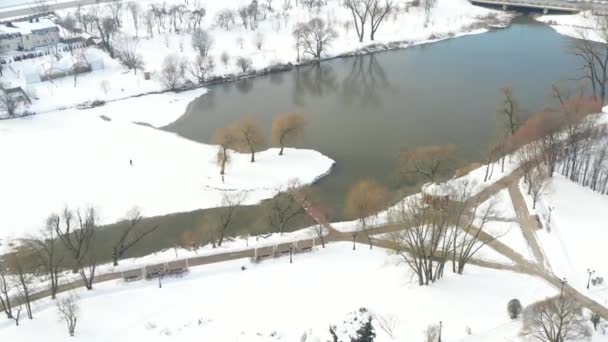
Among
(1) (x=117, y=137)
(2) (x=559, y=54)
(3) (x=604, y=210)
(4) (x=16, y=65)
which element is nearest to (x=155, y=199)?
(1) (x=117, y=137)

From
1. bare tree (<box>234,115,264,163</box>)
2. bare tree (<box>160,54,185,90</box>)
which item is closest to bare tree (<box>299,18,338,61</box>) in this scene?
bare tree (<box>160,54,185,90</box>)

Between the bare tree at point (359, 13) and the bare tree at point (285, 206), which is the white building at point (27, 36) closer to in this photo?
the bare tree at point (359, 13)

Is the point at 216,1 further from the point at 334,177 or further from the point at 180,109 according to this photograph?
the point at 334,177

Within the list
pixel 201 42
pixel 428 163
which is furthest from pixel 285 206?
pixel 201 42

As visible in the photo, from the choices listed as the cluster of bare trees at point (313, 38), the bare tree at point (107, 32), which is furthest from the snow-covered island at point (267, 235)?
the cluster of bare trees at point (313, 38)

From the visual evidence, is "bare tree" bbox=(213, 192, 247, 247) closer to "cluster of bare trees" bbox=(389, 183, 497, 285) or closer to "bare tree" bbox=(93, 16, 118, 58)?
"cluster of bare trees" bbox=(389, 183, 497, 285)

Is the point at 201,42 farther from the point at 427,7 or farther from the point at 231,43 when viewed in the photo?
the point at 427,7
